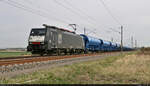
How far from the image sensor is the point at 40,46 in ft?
68.1

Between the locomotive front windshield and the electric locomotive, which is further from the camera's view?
the locomotive front windshield

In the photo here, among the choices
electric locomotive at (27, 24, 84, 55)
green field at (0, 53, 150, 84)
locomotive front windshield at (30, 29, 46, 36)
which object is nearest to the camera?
green field at (0, 53, 150, 84)

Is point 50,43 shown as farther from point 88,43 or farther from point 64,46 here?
point 88,43

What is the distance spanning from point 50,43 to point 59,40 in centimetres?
277

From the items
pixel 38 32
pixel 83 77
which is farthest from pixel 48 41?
pixel 83 77

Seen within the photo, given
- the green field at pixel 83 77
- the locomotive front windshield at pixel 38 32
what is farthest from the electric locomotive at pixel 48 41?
the green field at pixel 83 77

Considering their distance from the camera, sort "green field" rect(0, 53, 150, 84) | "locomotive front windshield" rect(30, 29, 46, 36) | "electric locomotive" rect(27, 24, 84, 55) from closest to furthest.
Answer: "green field" rect(0, 53, 150, 84), "electric locomotive" rect(27, 24, 84, 55), "locomotive front windshield" rect(30, 29, 46, 36)

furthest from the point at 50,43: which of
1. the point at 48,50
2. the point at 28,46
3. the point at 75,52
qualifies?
the point at 75,52

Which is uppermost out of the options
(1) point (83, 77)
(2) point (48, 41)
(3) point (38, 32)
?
(3) point (38, 32)

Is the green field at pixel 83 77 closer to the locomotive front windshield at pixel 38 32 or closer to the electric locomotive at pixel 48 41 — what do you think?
the electric locomotive at pixel 48 41

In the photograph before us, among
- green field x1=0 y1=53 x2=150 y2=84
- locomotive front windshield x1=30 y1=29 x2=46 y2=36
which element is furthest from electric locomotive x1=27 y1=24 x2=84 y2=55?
green field x1=0 y1=53 x2=150 y2=84

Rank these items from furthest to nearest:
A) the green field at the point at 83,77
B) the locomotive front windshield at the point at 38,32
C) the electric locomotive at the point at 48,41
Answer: the locomotive front windshield at the point at 38,32
the electric locomotive at the point at 48,41
the green field at the point at 83,77

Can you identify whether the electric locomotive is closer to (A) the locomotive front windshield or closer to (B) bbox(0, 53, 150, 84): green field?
(A) the locomotive front windshield

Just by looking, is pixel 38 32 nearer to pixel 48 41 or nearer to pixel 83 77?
pixel 48 41
